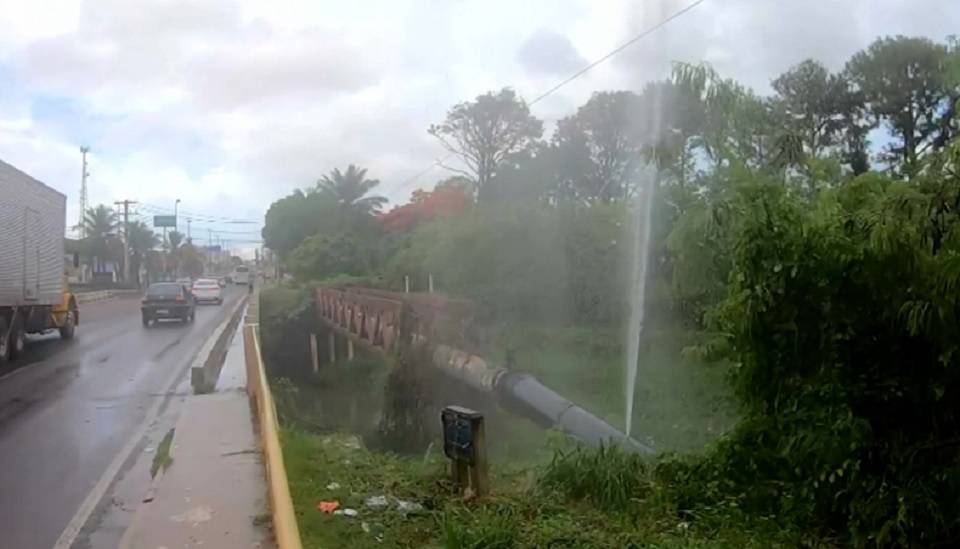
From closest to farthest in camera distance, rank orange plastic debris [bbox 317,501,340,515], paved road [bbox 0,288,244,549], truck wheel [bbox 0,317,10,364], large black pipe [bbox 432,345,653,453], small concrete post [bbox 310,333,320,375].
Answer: orange plastic debris [bbox 317,501,340,515] < paved road [bbox 0,288,244,549] < large black pipe [bbox 432,345,653,453] < truck wheel [bbox 0,317,10,364] < small concrete post [bbox 310,333,320,375]

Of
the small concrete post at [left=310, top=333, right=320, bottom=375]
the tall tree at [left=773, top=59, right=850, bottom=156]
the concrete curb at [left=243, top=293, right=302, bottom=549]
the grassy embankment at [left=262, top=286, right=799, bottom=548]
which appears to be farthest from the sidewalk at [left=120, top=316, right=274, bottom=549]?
the small concrete post at [left=310, top=333, right=320, bottom=375]

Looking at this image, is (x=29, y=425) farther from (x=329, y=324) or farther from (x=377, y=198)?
(x=377, y=198)

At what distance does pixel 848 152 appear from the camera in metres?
18.1

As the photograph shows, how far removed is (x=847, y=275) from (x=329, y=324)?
25.2 metres

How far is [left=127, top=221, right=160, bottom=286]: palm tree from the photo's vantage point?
95.5 meters

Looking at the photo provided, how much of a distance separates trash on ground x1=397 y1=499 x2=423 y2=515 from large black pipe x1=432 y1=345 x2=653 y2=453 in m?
2.49

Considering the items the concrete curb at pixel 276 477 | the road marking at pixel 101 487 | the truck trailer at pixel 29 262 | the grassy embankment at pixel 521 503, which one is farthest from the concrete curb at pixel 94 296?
the grassy embankment at pixel 521 503

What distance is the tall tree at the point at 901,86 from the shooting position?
1401cm

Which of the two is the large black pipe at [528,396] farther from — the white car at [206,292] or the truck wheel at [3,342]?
the white car at [206,292]

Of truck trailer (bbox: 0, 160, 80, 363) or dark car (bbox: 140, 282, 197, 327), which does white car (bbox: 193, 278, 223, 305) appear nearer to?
dark car (bbox: 140, 282, 197, 327)

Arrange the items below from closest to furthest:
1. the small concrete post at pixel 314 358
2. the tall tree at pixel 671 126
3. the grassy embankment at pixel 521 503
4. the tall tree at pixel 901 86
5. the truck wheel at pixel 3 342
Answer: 1. the grassy embankment at pixel 521 503
2. the tall tree at pixel 671 126
3. the tall tree at pixel 901 86
4. the truck wheel at pixel 3 342
5. the small concrete post at pixel 314 358

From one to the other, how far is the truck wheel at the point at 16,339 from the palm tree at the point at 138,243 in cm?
7627

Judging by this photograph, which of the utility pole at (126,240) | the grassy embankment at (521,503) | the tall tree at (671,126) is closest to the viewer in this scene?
the grassy embankment at (521,503)

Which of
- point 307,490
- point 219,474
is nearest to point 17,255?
point 219,474
